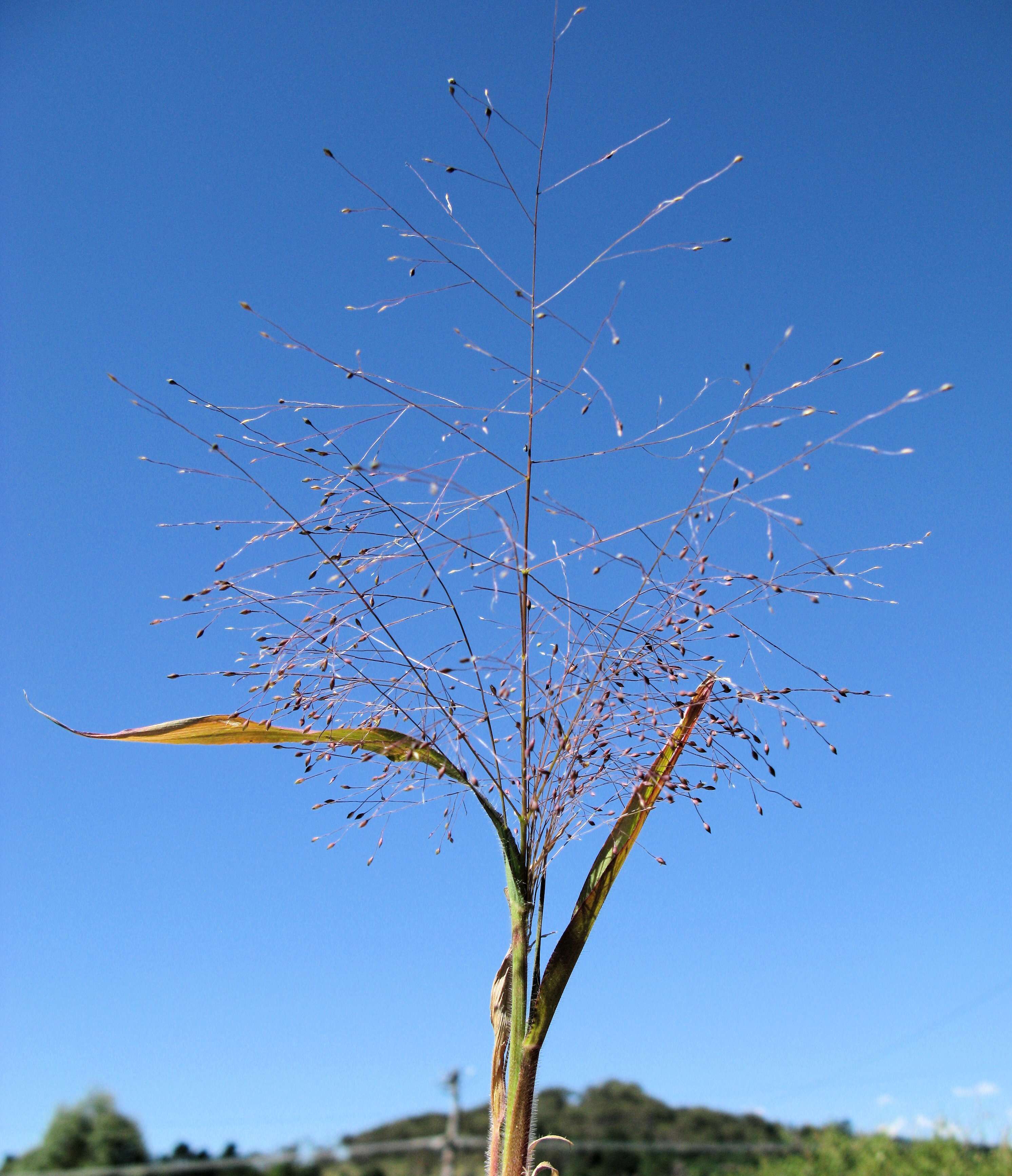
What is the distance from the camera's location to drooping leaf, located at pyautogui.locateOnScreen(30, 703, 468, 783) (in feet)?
3.59

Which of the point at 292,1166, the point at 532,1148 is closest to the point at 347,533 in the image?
the point at 532,1148

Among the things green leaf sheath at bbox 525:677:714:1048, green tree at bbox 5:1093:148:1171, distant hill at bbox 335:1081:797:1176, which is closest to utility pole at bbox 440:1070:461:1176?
distant hill at bbox 335:1081:797:1176

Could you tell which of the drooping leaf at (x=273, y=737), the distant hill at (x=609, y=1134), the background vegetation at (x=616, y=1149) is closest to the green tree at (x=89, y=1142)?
the background vegetation at (x=616, y=1149)

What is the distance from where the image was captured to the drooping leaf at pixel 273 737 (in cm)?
110

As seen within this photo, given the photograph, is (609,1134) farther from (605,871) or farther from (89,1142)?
(605,871)

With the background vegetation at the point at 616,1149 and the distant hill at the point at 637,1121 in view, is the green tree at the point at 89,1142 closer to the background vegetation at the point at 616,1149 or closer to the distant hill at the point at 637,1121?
the background vegetation at the point at 616,1149

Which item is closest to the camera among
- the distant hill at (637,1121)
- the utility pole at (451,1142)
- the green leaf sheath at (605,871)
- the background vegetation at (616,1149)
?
the green leaf sheath at (605,871)

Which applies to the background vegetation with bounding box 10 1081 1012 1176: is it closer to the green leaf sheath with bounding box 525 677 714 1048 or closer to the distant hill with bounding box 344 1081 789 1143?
the distant hill with bounding box 344 1081 789 1143

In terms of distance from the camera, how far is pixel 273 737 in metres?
1.15

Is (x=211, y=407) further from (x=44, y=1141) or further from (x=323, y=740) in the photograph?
(x=44, y=1141)

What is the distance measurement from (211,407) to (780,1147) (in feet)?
24.2

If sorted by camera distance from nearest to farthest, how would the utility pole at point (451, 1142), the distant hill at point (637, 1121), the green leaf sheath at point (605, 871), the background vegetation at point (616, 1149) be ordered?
the green leaf sheath at point (605, 871) < the utility pole at point (451, 1142) < the background vegetation at point (616, 1149) < the distant hill at point (637, 1121)

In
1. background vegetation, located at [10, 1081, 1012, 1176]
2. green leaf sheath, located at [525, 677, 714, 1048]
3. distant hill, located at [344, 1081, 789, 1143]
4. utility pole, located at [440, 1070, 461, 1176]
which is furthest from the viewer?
distant hill, located at [344, 1081, 789, 1143]

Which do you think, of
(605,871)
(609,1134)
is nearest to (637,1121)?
(609,1134)
